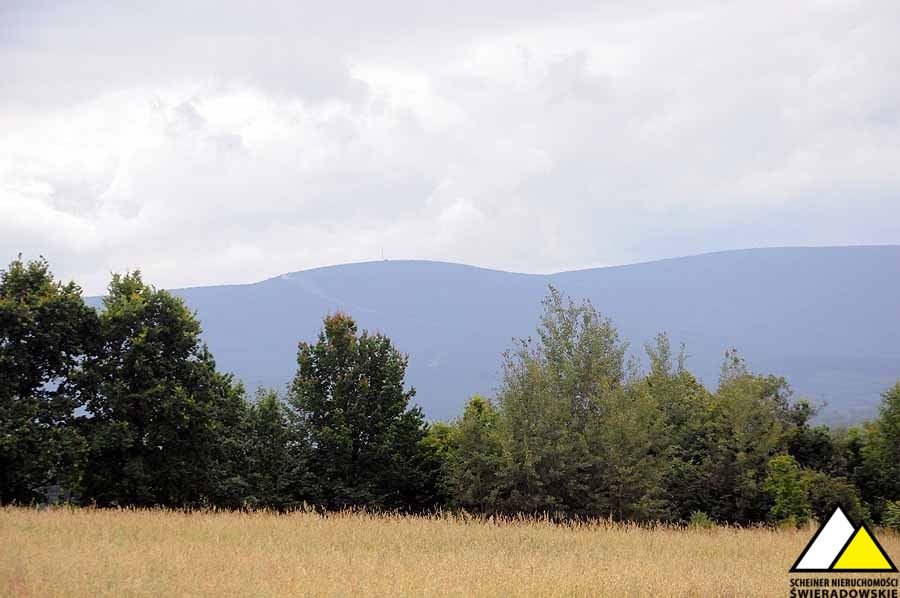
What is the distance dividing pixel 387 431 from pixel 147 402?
13.6 metres

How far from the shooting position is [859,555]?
1308cm

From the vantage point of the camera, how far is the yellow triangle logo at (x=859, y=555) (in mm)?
12719

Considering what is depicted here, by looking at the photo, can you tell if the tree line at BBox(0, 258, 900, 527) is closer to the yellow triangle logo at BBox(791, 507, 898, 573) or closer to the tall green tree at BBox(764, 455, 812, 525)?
the tall green tree at BBox(764, 455, 812, 525)

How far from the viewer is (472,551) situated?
55.0 feet

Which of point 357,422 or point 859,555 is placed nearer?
point 859,555

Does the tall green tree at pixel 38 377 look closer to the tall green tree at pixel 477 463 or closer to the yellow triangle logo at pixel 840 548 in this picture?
the tall green tree at pixel 477 463

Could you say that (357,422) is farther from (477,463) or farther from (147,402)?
(147,402)

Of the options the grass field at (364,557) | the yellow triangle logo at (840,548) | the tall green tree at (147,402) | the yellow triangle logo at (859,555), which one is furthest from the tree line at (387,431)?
the yellow triangle logo at (840,548)

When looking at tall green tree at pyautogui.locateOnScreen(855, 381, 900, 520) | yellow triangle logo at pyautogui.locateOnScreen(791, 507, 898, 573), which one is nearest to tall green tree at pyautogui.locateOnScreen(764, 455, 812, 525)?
tall green tree at pyautogui.locateOnScreen(855, 381, 900, 520)

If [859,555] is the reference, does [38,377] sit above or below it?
above

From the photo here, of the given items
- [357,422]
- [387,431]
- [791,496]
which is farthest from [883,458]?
[357,422]

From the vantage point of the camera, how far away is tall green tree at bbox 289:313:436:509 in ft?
142

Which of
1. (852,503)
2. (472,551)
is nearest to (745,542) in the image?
(472,551)

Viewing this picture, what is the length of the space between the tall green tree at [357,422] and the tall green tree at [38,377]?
12.8 m
